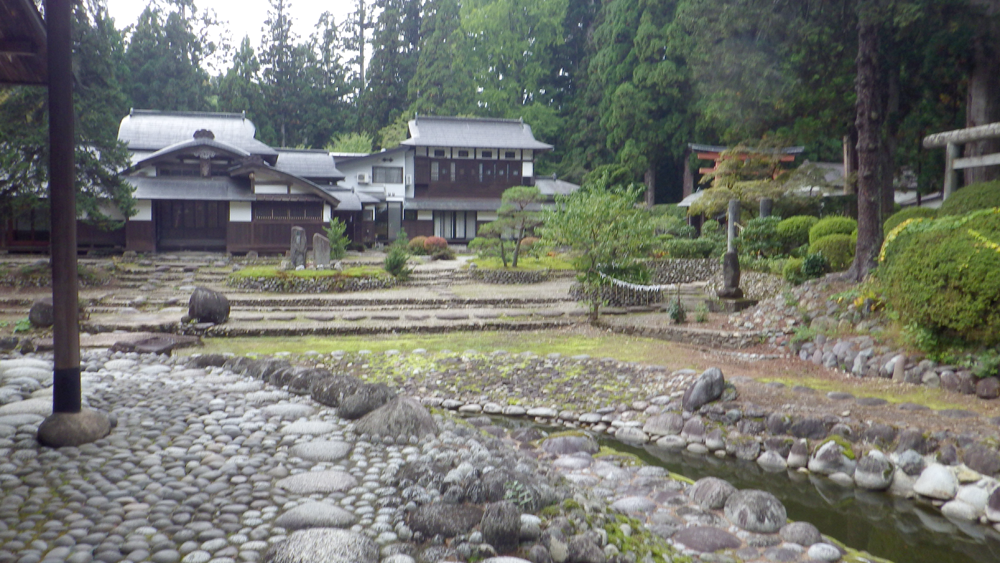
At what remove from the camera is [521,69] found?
148ft

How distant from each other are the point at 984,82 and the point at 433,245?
68.1ft

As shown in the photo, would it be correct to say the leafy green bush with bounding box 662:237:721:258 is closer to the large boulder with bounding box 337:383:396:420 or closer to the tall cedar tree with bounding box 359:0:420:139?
the large boulder with bounding box 337:383:396:420

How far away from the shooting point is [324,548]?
358 cm

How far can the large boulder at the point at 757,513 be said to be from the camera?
17.8 feet

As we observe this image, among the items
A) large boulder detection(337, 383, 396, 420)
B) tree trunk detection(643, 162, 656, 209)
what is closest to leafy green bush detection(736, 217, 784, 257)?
tree trunk detection(643, 162, 656, 209)

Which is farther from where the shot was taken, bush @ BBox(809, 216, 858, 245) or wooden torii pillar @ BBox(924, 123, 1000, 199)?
bush @ BBox(809, 216, 858, 245)

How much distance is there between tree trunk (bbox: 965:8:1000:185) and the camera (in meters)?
13.0

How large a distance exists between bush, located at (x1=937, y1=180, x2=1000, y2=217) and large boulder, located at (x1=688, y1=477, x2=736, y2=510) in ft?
23.5

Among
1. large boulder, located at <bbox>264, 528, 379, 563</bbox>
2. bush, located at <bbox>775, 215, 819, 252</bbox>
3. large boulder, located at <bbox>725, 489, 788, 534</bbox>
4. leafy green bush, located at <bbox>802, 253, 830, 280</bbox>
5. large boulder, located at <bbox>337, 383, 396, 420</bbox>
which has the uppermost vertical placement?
bush, located at <bbox>775, 215, 819, 252</bbox>

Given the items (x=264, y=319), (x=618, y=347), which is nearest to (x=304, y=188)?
(x=264, y=319)

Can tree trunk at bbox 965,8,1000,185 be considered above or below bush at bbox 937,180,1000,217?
above

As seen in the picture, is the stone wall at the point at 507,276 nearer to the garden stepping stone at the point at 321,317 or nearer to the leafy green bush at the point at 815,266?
the garden stepping stone at the point at 321,317

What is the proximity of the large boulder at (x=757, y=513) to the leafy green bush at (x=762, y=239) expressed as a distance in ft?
50.6

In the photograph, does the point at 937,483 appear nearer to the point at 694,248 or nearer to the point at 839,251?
the point at 839,251
